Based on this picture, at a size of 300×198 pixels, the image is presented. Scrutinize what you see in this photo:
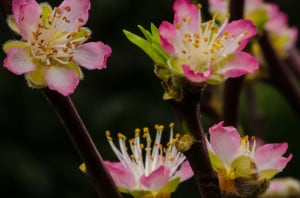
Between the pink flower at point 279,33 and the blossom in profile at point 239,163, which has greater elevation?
the blossom in profile at point 239,163

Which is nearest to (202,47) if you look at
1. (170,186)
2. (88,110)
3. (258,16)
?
(170,186)

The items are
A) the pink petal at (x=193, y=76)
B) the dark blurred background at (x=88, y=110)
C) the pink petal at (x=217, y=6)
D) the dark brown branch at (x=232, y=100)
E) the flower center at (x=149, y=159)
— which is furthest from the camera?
the dark blurred background at (x=88, y=110)

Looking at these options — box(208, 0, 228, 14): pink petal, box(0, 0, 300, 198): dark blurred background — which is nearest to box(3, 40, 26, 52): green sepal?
box(208, 0, 228, 14): pink petal

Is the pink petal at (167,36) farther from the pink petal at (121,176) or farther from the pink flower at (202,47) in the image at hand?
the pink petal at (121,176)

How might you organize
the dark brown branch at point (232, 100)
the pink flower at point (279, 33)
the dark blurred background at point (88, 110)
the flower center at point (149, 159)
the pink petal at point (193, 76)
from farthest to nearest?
the dark blurred background at point (88, 110) → the pink flower at point (279, 33) → the dark brown branch at point (232, 100) → the flower center at point (149, 159) → the pink petal at point (193, 76)

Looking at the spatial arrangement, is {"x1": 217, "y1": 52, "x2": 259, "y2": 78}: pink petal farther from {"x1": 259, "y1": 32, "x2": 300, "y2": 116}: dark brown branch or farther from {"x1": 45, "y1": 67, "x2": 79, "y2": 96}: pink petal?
{"x1": 259, "y1": 32, "x2": 300, "y2": 116}: dark brown branch

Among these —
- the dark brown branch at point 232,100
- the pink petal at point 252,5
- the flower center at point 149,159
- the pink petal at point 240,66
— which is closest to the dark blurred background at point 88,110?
the pink petal at point 252,5

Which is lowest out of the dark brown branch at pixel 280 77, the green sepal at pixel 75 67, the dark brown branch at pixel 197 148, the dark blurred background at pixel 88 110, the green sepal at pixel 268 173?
the dark blurred background at pixel 88 110
